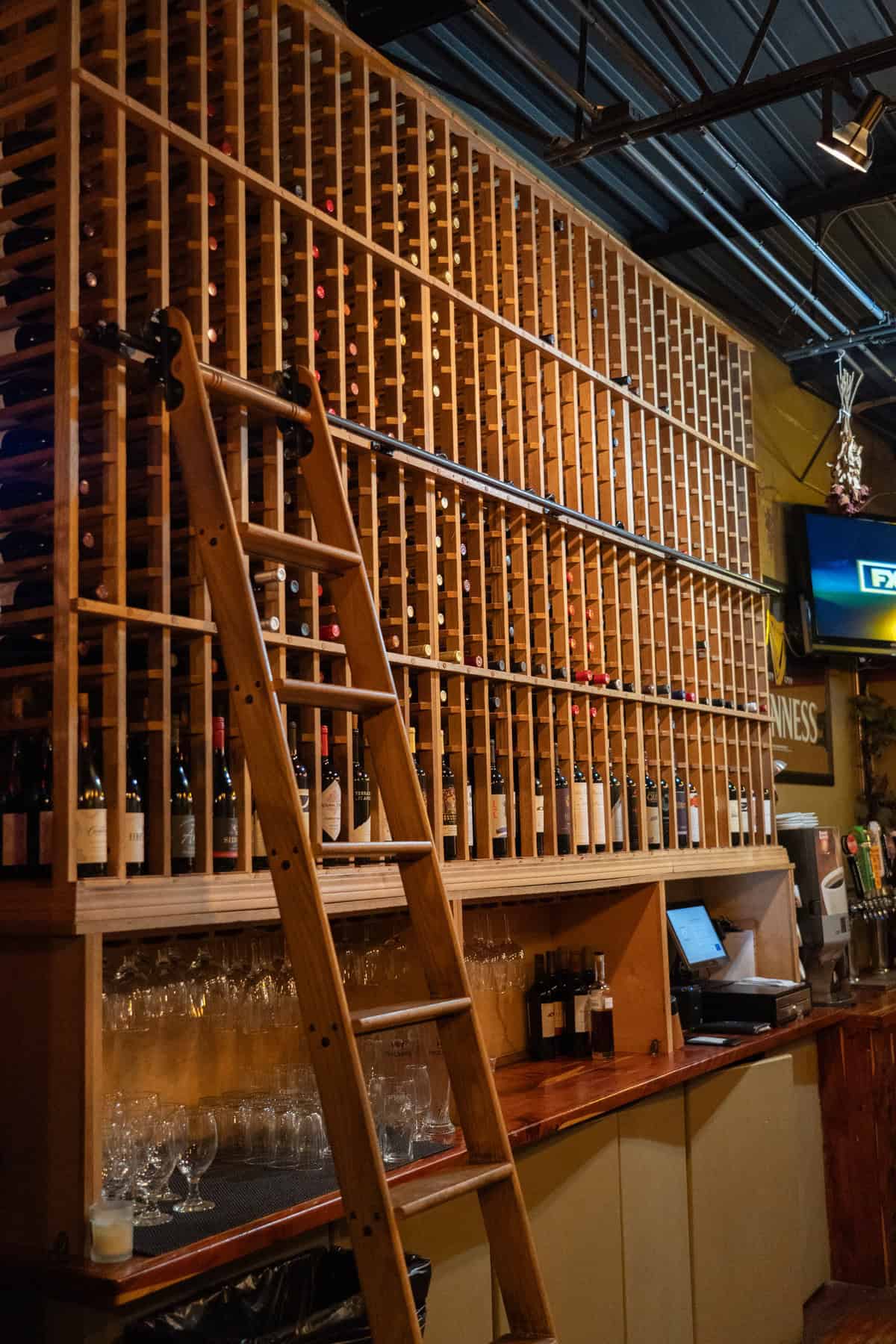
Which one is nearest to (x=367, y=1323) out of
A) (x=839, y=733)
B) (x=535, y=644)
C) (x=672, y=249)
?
(x=535, y=644)

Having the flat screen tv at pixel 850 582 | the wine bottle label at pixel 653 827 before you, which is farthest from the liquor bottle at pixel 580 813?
the flat screen tv at pixel 850 582

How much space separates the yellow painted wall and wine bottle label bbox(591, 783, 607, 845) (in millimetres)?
2927

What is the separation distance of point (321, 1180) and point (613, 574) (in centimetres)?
251

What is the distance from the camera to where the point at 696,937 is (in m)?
5.44

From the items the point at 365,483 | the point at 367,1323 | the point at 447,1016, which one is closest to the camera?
the point at 367,1323

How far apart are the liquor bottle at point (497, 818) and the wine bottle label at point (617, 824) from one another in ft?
2.32

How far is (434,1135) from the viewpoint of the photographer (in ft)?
11.3

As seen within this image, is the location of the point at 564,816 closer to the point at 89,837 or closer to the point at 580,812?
the point at 580,812

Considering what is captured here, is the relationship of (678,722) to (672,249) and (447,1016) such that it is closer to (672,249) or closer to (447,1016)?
(672,249)

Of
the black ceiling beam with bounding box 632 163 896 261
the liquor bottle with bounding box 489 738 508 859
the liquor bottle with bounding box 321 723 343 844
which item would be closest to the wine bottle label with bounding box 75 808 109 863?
the liquor bottle with bounding box 321 723 343 844

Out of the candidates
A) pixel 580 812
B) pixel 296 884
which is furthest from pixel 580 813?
pixel 296 884

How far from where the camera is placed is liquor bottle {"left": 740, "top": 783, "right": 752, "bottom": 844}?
560 cm

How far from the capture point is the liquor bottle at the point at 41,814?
2809 millimetres

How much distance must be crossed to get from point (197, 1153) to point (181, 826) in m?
0.68
